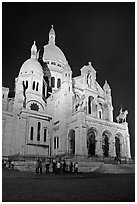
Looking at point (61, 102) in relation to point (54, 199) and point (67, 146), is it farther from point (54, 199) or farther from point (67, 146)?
point (54, 199)

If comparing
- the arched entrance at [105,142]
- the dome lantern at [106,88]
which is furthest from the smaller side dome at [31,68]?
the arched entrance at [105,142]


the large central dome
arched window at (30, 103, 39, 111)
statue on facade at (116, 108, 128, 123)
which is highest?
the large central dome

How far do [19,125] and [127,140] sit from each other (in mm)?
22001

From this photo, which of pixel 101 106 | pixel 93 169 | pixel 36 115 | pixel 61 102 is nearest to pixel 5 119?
pixel 36 115

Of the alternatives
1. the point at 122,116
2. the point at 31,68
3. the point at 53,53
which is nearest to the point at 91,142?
the point at 122,116

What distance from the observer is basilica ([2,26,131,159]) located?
38625 mm

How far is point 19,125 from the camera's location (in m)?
39.7

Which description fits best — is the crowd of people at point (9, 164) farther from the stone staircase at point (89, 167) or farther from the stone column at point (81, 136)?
the stone column at point (81, 136)

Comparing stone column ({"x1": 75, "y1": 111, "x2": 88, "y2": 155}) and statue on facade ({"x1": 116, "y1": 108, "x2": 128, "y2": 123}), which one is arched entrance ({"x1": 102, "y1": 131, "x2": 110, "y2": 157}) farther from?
stone column ({"x1": 75, "y1": 111, "x2": 88, "y2": 155})

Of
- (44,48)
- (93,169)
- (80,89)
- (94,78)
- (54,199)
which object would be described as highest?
(44,48)

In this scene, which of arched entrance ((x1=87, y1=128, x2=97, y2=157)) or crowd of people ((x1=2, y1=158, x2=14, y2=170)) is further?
arched entrance ((x1=87, y1=128, x2=97, y2=157))

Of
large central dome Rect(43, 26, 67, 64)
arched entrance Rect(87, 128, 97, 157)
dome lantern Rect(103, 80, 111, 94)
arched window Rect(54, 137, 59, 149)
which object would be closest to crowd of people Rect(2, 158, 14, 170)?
arched window Rect(54, 137, 59, 149)

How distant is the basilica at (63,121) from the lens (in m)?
38.6

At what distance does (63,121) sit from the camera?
4131 cm
